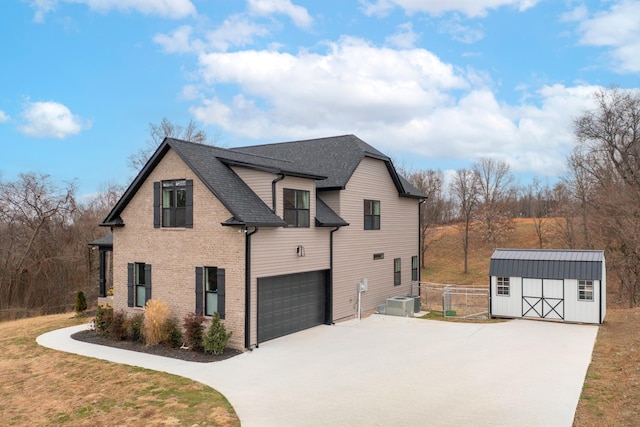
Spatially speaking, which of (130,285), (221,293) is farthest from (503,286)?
(130,285)

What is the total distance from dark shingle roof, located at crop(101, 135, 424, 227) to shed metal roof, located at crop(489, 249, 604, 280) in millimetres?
6563

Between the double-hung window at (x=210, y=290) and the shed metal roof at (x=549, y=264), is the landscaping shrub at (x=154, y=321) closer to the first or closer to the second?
the double-hung window at (x=210, y=290)

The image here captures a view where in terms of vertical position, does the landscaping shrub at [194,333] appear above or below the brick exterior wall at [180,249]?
below

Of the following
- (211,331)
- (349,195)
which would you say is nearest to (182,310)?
(211,331)

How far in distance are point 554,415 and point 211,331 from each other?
30.2 ft

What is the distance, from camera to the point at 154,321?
48.1ft

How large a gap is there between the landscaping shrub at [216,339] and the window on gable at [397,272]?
11408 millimetres

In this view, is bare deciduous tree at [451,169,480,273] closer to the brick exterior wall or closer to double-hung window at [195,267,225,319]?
double-hung window at [195,267,225,319]

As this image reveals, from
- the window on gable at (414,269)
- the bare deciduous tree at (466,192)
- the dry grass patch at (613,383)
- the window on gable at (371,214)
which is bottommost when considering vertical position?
the dry grass patch at (613,383)

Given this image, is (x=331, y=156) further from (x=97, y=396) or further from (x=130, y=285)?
(x=97, y=396)

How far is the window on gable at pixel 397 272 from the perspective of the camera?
23264 millimetres

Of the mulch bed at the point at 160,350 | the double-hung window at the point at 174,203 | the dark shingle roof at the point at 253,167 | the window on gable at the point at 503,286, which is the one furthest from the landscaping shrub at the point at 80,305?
the window on gable at the point at 503,286

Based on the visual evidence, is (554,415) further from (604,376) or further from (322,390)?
(322,390)

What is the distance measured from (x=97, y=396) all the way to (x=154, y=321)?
403cm
